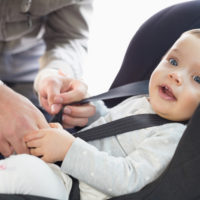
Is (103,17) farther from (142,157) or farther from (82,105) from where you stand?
(142,157)

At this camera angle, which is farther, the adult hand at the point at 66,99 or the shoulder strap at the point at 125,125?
the adult hand at the point at 66,99

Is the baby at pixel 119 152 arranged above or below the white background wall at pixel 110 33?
above

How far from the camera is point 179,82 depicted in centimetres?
67

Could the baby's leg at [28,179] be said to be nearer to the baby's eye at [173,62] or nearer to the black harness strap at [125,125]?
the black harness strap at [125,125]

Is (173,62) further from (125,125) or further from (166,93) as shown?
(125,125)

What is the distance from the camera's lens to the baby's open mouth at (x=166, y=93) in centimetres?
69

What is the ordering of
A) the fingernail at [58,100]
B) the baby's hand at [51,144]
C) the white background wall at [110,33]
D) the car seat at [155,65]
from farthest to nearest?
the white background wall at [110,33], the fingernail at [58,100], the baby's hand at [51,144], the car seat at [155,65]

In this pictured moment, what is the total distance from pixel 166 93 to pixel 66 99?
29cm

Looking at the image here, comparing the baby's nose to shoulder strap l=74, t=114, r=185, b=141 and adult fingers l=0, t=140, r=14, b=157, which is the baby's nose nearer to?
shoulder strap l=74, t=114, r=185, b=141

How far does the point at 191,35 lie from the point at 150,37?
21cm

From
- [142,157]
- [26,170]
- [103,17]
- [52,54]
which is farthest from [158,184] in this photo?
[103,17]

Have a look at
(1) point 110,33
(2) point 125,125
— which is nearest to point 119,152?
(2) point 125,125

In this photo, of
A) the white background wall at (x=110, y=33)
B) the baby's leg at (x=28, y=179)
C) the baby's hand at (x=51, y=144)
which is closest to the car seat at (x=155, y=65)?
the baby's leg at (x=28, y=179)

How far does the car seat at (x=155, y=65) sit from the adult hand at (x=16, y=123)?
0.21 meters
